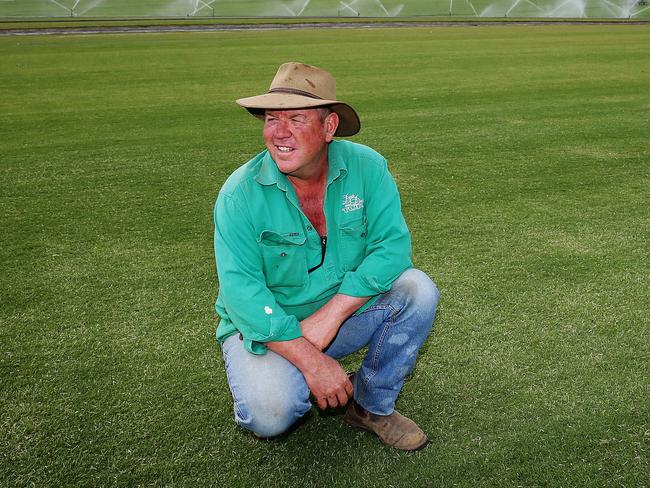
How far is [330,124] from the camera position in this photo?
2.50 m

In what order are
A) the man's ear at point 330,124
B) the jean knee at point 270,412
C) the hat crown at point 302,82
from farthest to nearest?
the man's ear at point 330,124
the hat crown at point 302,82
the jean knee at point 270,412

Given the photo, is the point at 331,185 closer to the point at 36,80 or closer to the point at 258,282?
the point at 258,282

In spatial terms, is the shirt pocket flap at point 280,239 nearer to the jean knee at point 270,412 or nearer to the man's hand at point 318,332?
the man's hand at point 318,332

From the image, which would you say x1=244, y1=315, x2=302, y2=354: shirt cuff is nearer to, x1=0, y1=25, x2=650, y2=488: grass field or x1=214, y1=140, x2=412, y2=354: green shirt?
x1=214, y1=140, x2=412, y2=354: green shirt

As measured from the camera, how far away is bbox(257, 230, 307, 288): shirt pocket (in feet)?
8.00

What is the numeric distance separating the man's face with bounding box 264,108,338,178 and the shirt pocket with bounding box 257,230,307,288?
257 mm

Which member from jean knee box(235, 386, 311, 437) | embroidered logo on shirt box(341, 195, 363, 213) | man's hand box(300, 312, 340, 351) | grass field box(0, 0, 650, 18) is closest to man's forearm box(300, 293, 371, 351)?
man's hand box(300, 312, 340, 351)

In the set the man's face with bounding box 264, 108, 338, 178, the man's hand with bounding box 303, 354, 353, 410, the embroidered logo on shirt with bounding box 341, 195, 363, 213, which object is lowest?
the man's hand with bounding box 303, 354, 353, 410

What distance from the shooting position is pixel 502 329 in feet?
11.1

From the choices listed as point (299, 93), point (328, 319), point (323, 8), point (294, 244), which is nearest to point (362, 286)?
point (328, 319)

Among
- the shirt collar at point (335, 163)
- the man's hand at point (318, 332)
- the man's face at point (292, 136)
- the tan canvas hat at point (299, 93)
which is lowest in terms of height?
the man's hand at point (318, 332)

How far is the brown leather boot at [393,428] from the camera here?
8.43ft

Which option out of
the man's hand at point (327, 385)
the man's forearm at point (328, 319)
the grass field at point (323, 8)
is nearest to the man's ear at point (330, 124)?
the man's forearm at point (328, 319)

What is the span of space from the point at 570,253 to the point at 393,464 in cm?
238
